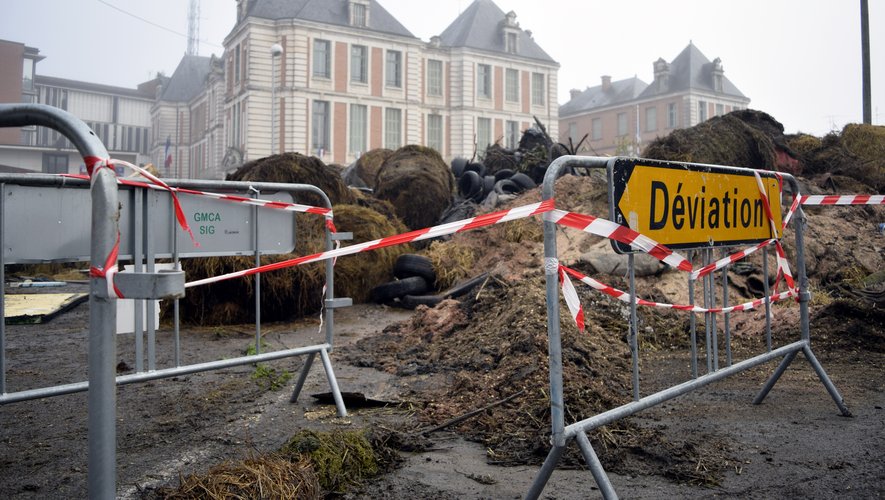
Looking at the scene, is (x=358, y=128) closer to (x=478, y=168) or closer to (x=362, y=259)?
(x=478, y=168)

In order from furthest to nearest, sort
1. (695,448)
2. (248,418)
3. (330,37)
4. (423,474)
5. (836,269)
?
1. (330,37)
2. (836,269)
3. (248,418)
4. (695,448)
5. (423,474)

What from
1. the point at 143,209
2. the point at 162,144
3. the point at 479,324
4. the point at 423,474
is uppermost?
the point at 162,144

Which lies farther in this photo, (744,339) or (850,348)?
(744,339)

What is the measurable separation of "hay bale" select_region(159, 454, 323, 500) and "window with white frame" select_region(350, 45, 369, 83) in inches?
2093

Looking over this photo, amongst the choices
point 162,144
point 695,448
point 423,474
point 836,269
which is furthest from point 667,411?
point 162,144

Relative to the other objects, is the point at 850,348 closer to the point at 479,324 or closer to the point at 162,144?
the point at 479,324

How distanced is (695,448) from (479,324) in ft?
12.5

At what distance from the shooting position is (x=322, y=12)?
53.0 m

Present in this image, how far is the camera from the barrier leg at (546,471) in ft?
9.57

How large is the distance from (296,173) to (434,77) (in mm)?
49855

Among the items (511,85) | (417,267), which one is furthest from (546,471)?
(511,85)

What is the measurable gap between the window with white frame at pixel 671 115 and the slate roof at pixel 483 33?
14401mm

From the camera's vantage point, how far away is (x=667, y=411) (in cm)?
495

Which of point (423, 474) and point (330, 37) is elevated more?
point (330, 37)
